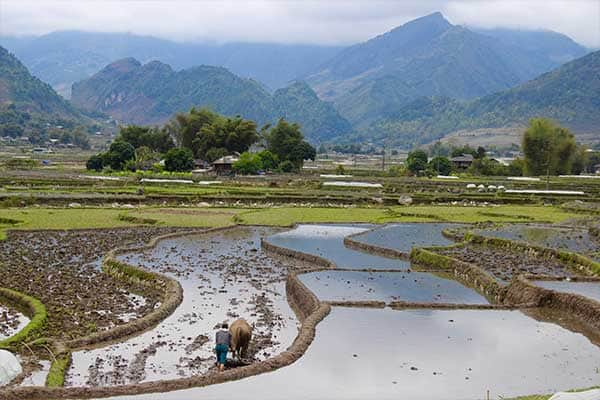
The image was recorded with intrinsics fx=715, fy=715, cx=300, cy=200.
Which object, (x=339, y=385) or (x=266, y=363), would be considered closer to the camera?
(x=339, y=385)

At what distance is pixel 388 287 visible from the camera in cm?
2259

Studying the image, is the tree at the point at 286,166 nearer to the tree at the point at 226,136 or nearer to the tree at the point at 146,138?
the tree at the point at 226,136

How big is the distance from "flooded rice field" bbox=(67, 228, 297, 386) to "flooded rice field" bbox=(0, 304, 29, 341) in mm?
2552

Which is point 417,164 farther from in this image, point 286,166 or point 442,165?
point 286,166

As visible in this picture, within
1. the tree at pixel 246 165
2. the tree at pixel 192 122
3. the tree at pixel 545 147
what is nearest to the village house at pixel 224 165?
the tree at pixel 246 165

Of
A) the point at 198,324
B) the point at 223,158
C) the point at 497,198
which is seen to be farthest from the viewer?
the point at 223,158

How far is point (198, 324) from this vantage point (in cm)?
1828

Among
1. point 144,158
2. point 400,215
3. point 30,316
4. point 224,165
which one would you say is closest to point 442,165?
point 224,165

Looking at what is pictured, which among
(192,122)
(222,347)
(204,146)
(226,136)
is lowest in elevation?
(222,347)

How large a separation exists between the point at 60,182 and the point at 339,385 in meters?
55.6

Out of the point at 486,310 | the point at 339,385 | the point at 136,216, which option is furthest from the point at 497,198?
the point at 339,385

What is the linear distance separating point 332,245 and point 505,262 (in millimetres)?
8350

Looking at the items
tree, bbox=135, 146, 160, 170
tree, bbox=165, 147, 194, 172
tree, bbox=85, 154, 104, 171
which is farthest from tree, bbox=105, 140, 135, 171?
tree, bbox=165, 147, 194, 172

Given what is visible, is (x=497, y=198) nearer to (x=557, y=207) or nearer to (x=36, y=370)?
→ (x=557, y=207)
